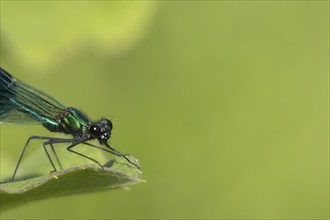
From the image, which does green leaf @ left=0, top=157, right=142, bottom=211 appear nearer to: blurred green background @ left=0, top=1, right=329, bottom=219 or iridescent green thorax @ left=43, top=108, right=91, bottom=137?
blurred green background @ left=0, top=1, right=329, bottom=219

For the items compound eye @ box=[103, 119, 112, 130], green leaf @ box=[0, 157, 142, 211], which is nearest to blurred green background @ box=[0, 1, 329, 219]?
compound eye @ box=[103, 119, 112, 130]

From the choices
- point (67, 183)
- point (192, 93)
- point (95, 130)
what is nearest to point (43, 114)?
point (95, 130)

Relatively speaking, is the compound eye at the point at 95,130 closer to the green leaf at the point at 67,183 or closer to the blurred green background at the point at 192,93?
the blurred green background at the point at 192,93

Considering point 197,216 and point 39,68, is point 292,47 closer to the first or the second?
point 197,216

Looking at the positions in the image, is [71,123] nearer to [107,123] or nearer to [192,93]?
[107,123]

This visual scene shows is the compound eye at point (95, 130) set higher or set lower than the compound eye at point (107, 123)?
lower

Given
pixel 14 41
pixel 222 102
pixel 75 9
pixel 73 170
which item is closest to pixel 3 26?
pixel 14 41

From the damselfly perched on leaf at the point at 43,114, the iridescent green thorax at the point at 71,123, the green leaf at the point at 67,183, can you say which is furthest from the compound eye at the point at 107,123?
the green leaf at the point at 67,183
